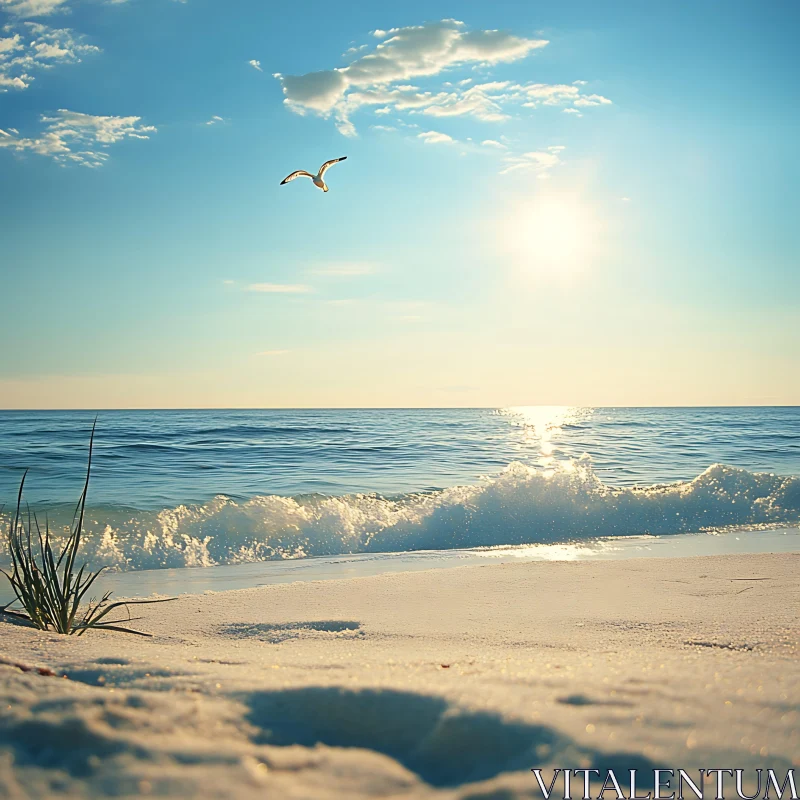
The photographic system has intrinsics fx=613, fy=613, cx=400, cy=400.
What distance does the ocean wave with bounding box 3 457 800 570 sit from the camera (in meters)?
7.85

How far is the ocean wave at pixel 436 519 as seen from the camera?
7.85 metres

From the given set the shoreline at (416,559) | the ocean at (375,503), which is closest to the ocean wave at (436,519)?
the ocean at (375,503)

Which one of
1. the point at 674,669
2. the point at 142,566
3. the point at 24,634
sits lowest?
the point at 142,566

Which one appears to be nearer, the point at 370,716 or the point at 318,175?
the point at 370,716

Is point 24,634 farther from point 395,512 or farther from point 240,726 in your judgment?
point 395,512

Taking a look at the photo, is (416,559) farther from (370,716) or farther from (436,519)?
(370,716)

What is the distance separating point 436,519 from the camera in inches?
360

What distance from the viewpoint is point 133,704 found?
1.60 m

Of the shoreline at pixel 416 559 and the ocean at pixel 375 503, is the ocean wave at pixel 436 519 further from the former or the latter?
the shoreline at pixel 416 559

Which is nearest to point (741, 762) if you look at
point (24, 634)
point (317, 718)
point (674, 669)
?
point (674, 669)

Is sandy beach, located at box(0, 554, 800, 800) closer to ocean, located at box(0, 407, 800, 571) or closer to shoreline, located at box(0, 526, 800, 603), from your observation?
shoreline, located at box(0, 526, 800, 603)

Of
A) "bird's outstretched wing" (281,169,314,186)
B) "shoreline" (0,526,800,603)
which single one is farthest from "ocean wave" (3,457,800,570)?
"bird's outstretched wing" (281,169,314,186)

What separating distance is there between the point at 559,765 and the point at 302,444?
23.4m

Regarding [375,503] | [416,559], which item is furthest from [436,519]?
[416,559]
